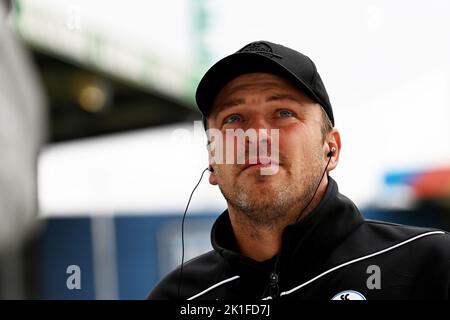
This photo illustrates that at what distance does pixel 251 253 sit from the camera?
1.72 meters

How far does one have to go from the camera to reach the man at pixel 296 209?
1.55 meters

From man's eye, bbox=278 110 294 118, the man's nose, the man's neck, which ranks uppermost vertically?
man's eye, bbox=278 110 294 118

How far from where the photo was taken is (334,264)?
1.62m

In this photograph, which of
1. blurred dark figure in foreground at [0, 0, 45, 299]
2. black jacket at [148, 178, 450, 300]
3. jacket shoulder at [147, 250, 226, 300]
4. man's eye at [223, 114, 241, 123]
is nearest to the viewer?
Result: black jacket at [148, 178, 450, 300]

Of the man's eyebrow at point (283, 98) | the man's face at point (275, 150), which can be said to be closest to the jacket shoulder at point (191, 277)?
the man's face at point (275, 150)

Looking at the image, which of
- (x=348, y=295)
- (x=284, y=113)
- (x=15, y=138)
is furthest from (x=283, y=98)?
(x=15, y=138)

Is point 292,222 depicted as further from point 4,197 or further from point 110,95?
point 110,95

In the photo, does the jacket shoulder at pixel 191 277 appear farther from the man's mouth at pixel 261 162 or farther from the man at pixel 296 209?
the man's mouth at pixel 261 162

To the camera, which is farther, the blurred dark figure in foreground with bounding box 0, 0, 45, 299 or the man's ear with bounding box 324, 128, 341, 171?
the blurred dark figure in foreground with bounding box 0, 0, 45, 299

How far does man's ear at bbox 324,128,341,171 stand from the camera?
5.38 feet

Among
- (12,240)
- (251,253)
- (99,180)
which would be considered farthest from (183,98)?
(251,253)

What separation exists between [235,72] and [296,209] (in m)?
0.33

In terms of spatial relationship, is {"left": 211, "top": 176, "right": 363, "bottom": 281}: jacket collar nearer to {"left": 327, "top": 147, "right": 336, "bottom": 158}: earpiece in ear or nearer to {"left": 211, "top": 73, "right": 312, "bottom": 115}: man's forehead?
{"left": 327, "top": 147, "right": 336, "bottom": 158}: earpiece in ear

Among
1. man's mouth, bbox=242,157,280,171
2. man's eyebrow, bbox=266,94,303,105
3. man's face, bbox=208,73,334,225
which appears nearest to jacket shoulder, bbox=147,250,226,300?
man's face, bbox=208,73,334,225
